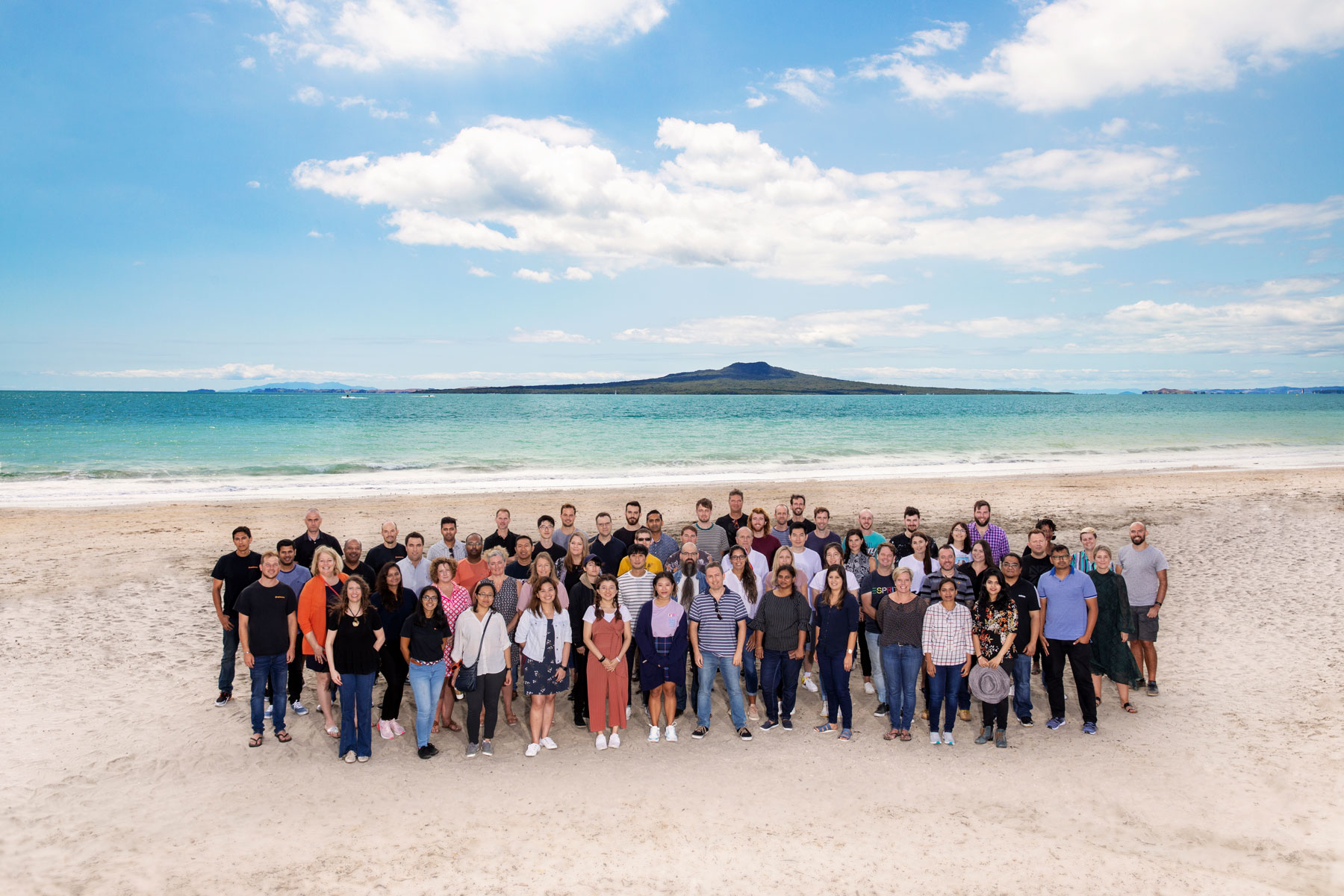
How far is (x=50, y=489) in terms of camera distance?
76.4 ft

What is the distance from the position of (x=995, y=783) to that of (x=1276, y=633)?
21.5ft

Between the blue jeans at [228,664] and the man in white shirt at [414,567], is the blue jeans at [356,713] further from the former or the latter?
the blue jeans at [228,664]

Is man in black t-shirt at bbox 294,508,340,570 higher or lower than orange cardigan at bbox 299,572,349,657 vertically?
higher

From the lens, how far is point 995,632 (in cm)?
697

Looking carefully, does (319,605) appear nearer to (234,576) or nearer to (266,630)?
(266,630)

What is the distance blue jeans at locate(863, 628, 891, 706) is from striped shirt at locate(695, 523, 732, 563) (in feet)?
7.16

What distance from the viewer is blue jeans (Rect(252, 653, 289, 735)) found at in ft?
23.0

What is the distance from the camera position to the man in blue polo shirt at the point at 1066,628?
7117mm

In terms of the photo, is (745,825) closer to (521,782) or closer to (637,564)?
(521,782)

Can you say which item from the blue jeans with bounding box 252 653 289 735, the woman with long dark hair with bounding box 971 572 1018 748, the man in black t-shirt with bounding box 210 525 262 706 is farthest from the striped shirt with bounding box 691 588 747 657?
the man in black t-shirt with bounding box 210 525 262 706

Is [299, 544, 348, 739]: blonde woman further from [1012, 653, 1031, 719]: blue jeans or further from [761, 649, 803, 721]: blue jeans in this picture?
[1012, 653, 1031, 719]: blue jeans

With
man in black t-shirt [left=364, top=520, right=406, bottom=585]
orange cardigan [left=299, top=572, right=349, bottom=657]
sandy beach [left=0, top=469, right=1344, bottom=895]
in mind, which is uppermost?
man in black t-shirt [left=364, top=520, right=406, bottom=585]

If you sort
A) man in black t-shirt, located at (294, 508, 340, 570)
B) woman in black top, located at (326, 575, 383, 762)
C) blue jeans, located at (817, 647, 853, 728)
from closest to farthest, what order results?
1. woman in black top, located at (326, 575, 383, 762)
2. blue jeans, located at (817, 647, 853, 728)
3. man in black t-shirt, located at (294, 508, 340, 570)

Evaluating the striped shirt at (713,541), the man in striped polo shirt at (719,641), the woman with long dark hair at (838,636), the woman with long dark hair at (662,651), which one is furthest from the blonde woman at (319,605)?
the woman with long dark hair at (838,636)
